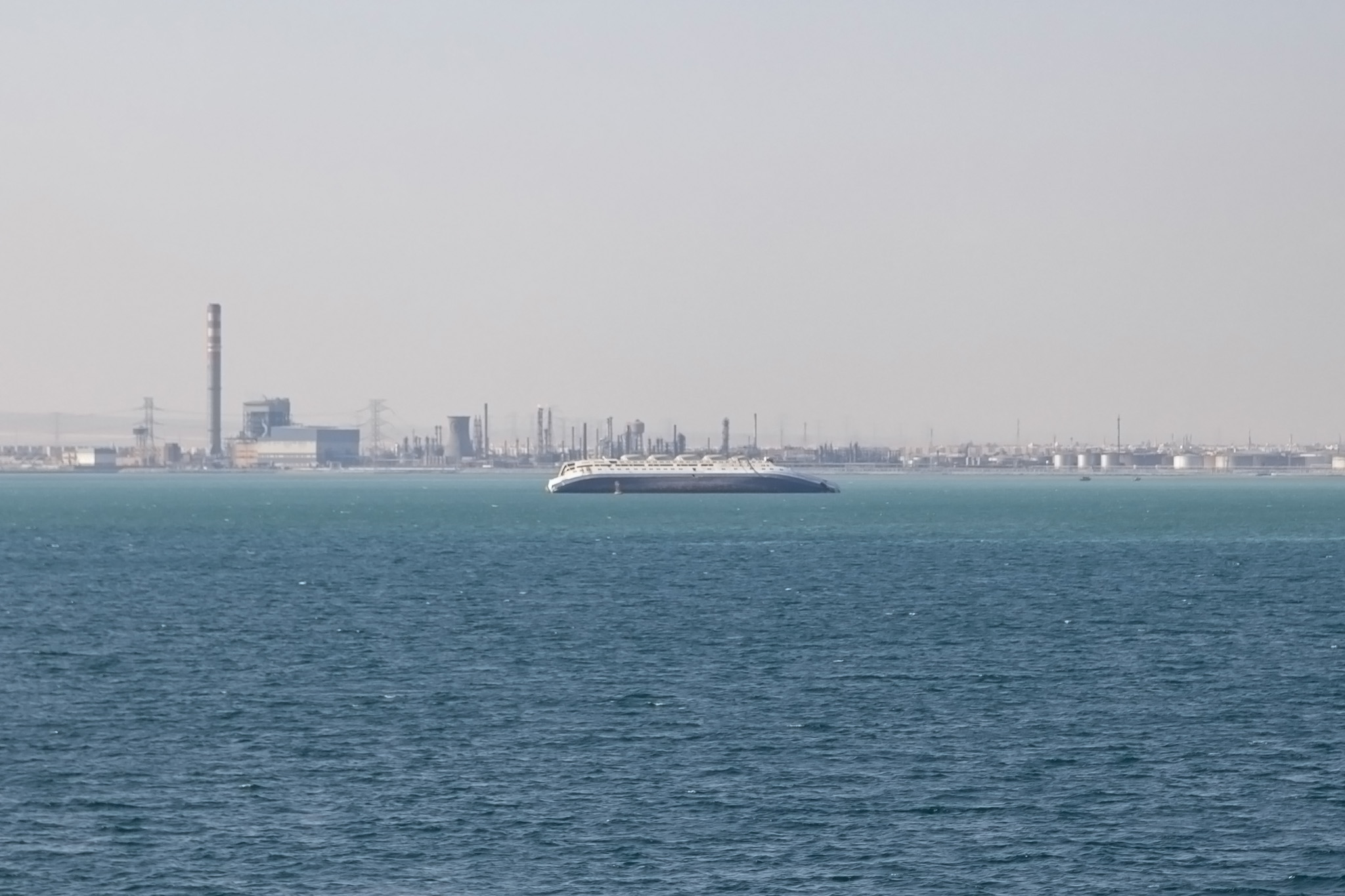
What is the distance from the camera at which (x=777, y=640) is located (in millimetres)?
79812

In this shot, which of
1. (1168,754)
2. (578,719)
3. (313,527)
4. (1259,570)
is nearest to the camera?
(1168,754)

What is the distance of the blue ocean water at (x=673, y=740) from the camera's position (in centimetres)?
4044

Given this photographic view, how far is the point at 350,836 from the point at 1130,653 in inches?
1602

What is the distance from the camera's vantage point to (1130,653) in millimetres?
74750

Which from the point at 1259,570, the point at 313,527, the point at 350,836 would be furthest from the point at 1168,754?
the point at 313,527

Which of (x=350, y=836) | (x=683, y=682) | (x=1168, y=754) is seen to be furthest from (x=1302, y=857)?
(x=683, y=682)

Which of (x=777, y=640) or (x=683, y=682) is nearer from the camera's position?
(x=683, y=682)

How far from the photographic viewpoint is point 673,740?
176 feet

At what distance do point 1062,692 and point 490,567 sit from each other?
69.3m

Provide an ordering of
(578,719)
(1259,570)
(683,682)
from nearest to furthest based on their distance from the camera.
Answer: (578,719) → (683,682) → (1259,570)

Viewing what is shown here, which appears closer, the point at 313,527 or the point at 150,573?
the point at 150,573

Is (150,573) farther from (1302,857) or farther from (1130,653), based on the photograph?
(1302,857)

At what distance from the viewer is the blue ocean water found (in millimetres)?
40438

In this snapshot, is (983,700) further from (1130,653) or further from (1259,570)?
(1259,570)
